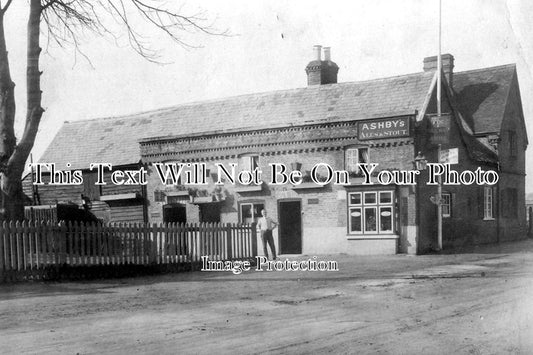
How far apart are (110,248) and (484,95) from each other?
23.2 m

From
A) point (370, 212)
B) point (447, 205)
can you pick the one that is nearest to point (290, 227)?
point (370, 212)

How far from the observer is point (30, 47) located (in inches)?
578

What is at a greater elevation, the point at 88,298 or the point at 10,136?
the point at 10,136

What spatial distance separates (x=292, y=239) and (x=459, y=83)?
1391cm

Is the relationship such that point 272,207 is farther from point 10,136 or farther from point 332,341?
point 332,341

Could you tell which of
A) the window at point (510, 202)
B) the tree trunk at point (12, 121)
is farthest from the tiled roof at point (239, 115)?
the tree trunk at point (12, 121)

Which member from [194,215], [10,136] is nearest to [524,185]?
[194,215]

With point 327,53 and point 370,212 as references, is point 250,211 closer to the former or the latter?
point 370,212

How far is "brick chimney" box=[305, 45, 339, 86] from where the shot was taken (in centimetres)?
2956

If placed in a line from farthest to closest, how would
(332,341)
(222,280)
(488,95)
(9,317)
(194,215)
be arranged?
(488,95)
(194,215)
(222,280)
(9,317)
(332,341)

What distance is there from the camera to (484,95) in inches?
1254

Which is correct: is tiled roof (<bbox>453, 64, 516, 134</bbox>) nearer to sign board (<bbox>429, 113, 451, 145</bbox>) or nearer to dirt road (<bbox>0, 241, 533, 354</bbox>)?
sign board (<bbox>429, 113, 451, 145</bbox>)

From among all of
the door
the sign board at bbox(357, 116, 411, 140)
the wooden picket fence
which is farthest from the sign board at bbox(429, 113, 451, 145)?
the wooden picket fence

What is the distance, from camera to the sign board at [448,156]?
22.9m
